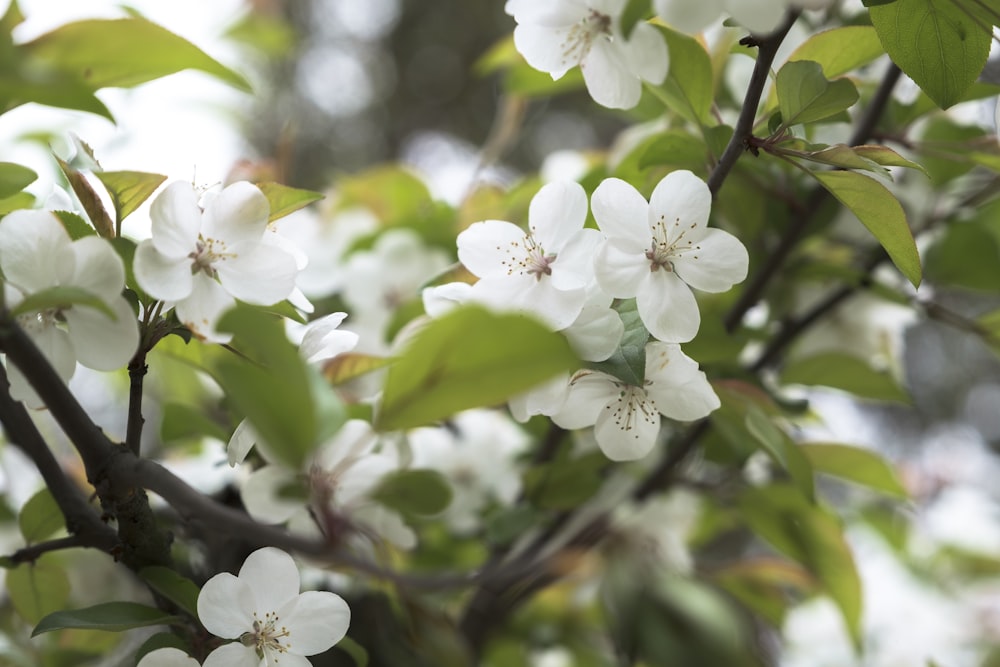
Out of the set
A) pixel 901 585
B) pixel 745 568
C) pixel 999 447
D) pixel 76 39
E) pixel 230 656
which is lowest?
pixel 999 447

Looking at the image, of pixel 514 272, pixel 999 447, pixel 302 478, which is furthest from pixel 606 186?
pixel 999 447

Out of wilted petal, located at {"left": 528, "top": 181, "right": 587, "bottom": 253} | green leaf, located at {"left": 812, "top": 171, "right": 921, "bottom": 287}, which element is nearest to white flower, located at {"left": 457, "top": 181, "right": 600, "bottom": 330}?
wilted petal, located at {"left": 528, "top": 181, "right": 587, "bottom": 253}

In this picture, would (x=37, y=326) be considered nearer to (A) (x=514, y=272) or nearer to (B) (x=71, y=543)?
(B) (x=71, y=543)

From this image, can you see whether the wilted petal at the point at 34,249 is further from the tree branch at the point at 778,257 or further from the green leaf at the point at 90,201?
the tree branch at the point at 778,257

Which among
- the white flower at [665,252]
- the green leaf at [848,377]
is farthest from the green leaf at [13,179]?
the green leaf at [848,377]

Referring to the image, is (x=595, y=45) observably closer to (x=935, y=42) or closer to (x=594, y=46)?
(x=594, y=46)
